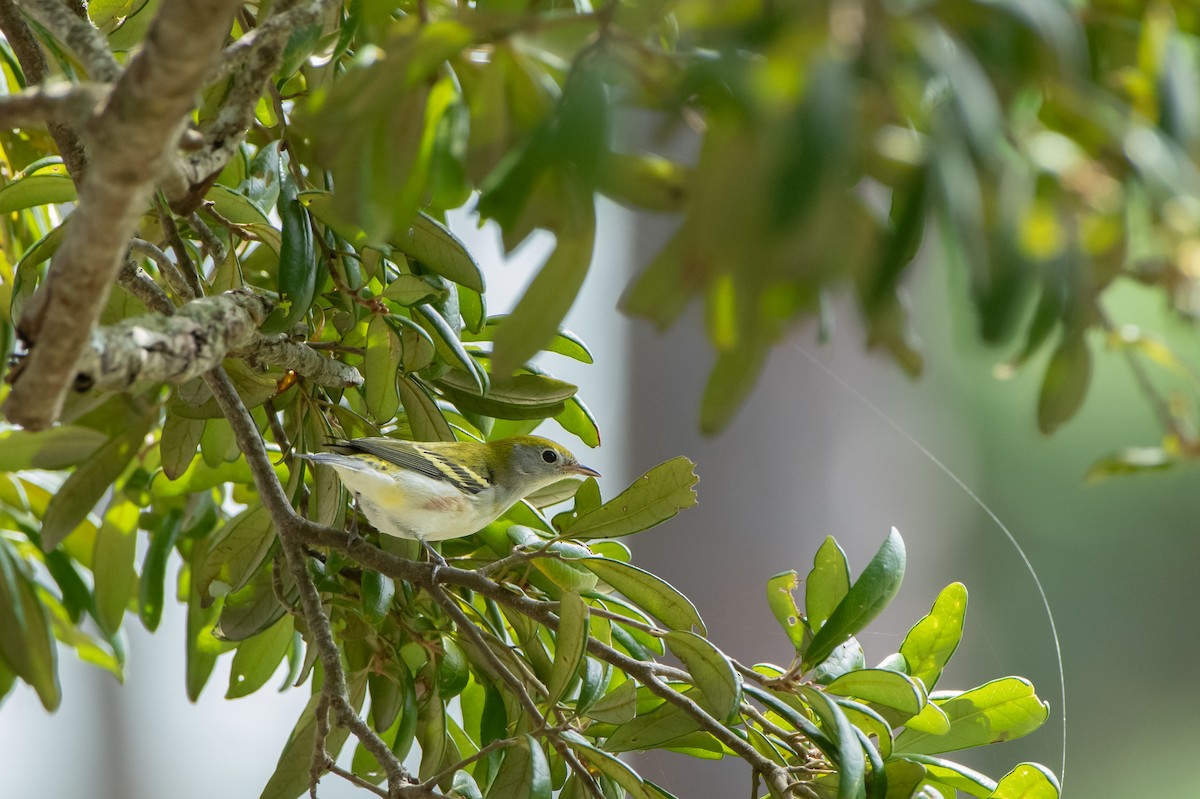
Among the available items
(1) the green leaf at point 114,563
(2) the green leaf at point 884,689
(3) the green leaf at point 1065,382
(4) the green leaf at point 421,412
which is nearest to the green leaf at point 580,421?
(4) the green leaf at point 421,412

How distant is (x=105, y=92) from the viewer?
0.50 m

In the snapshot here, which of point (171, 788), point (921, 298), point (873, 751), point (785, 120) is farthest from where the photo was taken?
point (171, 788)

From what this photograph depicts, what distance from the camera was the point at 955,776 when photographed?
3.04ft

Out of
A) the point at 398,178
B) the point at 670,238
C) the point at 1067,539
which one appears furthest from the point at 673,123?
the point at 1067,539

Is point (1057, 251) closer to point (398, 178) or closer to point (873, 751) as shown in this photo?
point (398, 178)

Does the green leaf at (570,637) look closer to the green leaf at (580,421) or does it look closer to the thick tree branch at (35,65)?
the green leaf at (580,421)

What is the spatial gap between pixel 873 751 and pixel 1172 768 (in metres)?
0.48

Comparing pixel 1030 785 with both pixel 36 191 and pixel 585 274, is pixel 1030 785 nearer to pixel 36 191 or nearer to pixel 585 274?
pixel 585 274

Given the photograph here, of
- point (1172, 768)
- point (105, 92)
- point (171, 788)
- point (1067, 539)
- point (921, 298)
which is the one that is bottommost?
point (171, 788)

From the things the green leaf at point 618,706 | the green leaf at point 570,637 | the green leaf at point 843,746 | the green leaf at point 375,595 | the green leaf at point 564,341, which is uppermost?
the green leaf at point 564,341

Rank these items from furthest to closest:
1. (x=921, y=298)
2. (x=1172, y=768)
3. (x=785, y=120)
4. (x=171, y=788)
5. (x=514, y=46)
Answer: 1. (x=171, y=788)
2. (x=1172, y=768)
3. (x=921, y=298)
4. (x=514, y=46)
5. (x=785, y=120)

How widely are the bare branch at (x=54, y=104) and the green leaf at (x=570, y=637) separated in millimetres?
498

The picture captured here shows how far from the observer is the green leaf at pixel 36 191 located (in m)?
0.90

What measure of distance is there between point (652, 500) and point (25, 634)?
778 millimetres
